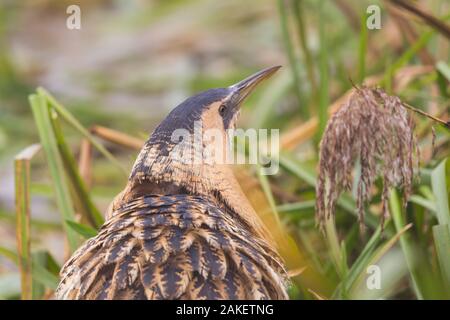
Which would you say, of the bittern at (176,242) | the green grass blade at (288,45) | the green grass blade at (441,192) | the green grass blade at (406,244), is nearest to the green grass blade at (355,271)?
the green grass blade at (406,244)

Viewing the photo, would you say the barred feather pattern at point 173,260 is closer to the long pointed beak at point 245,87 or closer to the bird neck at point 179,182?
the bird neck at point 179,182

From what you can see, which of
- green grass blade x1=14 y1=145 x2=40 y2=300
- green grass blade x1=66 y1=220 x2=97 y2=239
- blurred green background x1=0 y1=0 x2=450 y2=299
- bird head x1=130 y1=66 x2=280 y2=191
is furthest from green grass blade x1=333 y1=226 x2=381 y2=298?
green grass blade x1=14 y1=145 x2=40 y2=300

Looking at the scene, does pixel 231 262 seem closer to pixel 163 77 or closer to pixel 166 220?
pixel 166 220

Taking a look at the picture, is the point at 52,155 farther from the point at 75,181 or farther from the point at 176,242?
the point at 176,242

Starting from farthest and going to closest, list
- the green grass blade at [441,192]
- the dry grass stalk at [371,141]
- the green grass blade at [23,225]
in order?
the green grass blade at [23,225] < the green grass blade at [441,192] < the dry grass stalk at [371,141]

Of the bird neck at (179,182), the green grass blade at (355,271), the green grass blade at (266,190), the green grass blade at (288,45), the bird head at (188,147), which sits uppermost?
the green grass blade at (288,45)

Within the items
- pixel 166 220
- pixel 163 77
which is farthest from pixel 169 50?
pixel 166 220

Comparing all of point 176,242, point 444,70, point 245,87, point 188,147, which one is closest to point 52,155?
point 188,147
